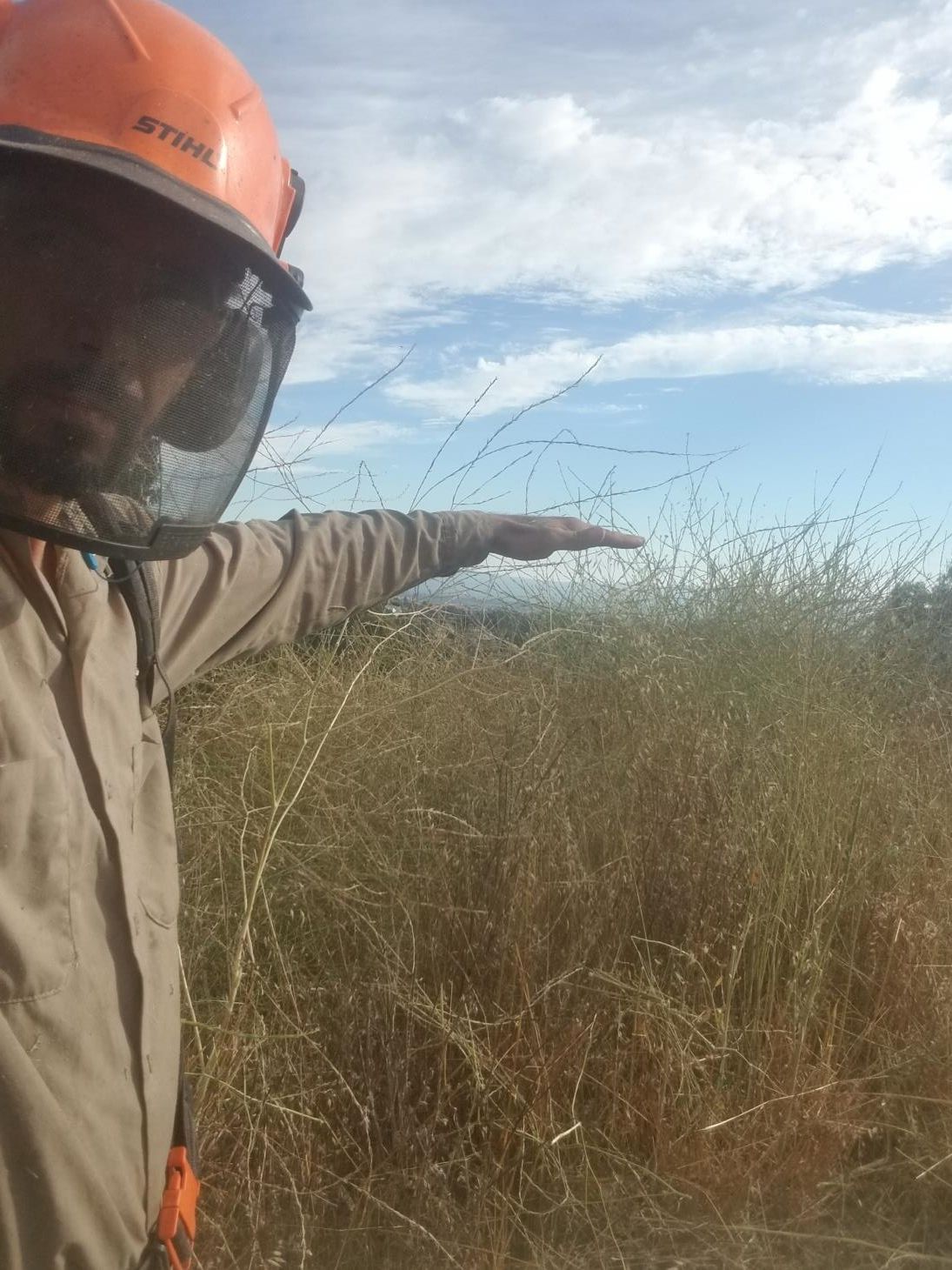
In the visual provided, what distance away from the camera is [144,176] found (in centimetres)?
139

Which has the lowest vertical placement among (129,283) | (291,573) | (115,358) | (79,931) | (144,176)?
(79,931)

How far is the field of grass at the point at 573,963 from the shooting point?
2207 millimetres

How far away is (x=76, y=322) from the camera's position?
1.41 m

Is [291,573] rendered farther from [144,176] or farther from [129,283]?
[144,176]

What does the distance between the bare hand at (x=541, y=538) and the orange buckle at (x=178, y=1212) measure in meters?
1.41

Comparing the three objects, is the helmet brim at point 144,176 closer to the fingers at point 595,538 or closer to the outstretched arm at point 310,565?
the outstretched arm at point 310,565

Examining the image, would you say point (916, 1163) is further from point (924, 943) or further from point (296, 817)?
point (296, 817)

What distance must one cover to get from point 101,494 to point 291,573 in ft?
2.30

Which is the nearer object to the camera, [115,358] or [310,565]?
[115,358]

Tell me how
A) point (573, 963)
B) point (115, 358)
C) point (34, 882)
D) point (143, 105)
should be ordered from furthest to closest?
point (573, 963)
point (143, 105)
point (115, 358)
point (34, 882)

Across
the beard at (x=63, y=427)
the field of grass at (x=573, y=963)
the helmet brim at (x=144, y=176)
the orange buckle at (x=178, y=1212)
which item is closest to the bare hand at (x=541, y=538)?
the field of grass at (x=573, y=963)

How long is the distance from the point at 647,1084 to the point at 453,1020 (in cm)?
Result: 48

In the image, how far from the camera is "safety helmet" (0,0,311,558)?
4.52ft

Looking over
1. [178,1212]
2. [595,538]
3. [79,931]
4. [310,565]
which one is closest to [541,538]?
[595,538]
